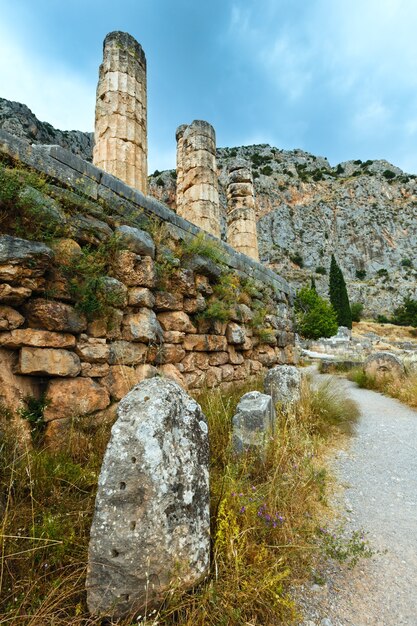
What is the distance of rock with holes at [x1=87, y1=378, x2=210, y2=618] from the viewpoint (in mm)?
1402

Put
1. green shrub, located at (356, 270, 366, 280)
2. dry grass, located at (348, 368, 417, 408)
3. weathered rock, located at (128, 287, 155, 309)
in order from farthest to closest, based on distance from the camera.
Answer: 1. green shrub, located at (356, 270, 366, 280)
2. dry grass, located at (348, 368, 417, 408)
3. weathered rock, located at (128, 287, 155, 309)

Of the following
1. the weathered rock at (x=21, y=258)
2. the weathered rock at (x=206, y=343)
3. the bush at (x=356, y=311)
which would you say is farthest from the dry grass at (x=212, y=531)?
the bush at (x=356, y=311)

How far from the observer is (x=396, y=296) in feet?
174

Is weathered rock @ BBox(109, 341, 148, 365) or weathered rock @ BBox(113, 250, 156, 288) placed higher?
weathered rock @ BBox(113, 250, 156, 288)

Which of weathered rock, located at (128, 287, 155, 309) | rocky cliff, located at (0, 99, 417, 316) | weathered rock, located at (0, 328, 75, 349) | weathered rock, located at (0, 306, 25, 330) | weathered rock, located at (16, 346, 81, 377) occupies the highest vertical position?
rocky cliff, located at (0, 99, 417, 316)

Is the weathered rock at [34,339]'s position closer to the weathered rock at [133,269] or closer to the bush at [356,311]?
the weathered rock at [133,269]

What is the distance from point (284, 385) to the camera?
4988 mm

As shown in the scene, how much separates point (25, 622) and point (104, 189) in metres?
3.79

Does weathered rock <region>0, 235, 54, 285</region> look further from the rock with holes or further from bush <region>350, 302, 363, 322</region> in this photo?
bush <region>350, 302, 363, 322</region>

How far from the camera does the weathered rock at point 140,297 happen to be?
3764 millimetres

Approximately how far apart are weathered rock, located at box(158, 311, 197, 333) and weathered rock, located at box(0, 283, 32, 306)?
1.72 meters

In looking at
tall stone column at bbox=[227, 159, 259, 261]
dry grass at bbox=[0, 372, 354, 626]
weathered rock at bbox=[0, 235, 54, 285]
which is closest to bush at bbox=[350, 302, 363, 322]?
tall stone column at bbox=[227, 159, 259, 261]

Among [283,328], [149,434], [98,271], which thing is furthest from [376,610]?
[283,328]

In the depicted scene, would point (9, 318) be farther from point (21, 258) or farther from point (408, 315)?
point (408, 315)
